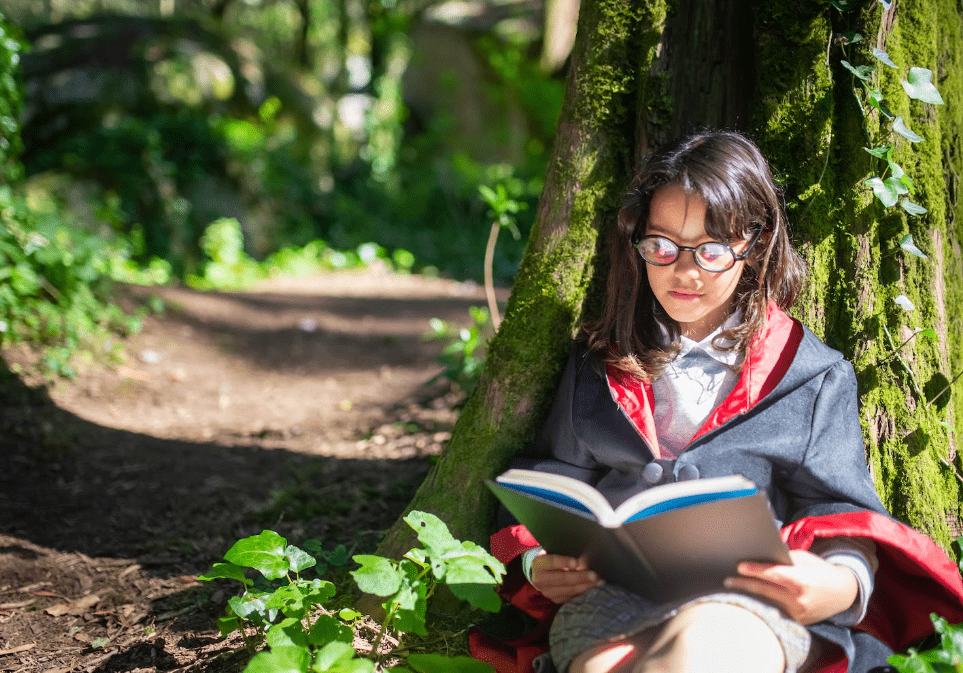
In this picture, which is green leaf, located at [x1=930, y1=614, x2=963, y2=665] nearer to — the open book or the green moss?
the open book

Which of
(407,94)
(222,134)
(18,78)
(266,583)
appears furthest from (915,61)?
(407,94)

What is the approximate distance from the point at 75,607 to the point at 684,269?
198cm

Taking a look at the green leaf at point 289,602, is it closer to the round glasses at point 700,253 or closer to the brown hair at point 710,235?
the brown hair at point 710,235

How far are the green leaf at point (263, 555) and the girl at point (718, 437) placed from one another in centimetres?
50

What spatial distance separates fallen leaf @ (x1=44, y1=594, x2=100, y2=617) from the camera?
2.26 metres

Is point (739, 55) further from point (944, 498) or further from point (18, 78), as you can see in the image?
point (18, 78)

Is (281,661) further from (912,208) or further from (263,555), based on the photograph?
(912,208)

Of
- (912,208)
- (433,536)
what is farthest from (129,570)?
(912,208)

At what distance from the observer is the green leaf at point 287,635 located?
5.27 ft

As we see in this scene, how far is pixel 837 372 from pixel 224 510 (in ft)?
7.37

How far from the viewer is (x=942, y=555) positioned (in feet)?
5.24

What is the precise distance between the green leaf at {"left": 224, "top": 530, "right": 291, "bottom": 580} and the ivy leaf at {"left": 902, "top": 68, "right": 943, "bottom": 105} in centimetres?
186

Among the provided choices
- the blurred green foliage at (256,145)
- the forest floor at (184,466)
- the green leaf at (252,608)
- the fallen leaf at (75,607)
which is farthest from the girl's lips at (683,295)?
the blurred green foliage at (256,145)

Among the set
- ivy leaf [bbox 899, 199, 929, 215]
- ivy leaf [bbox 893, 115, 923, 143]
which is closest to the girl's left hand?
ivy leaf [bbox 899, 199, 929, 215]
